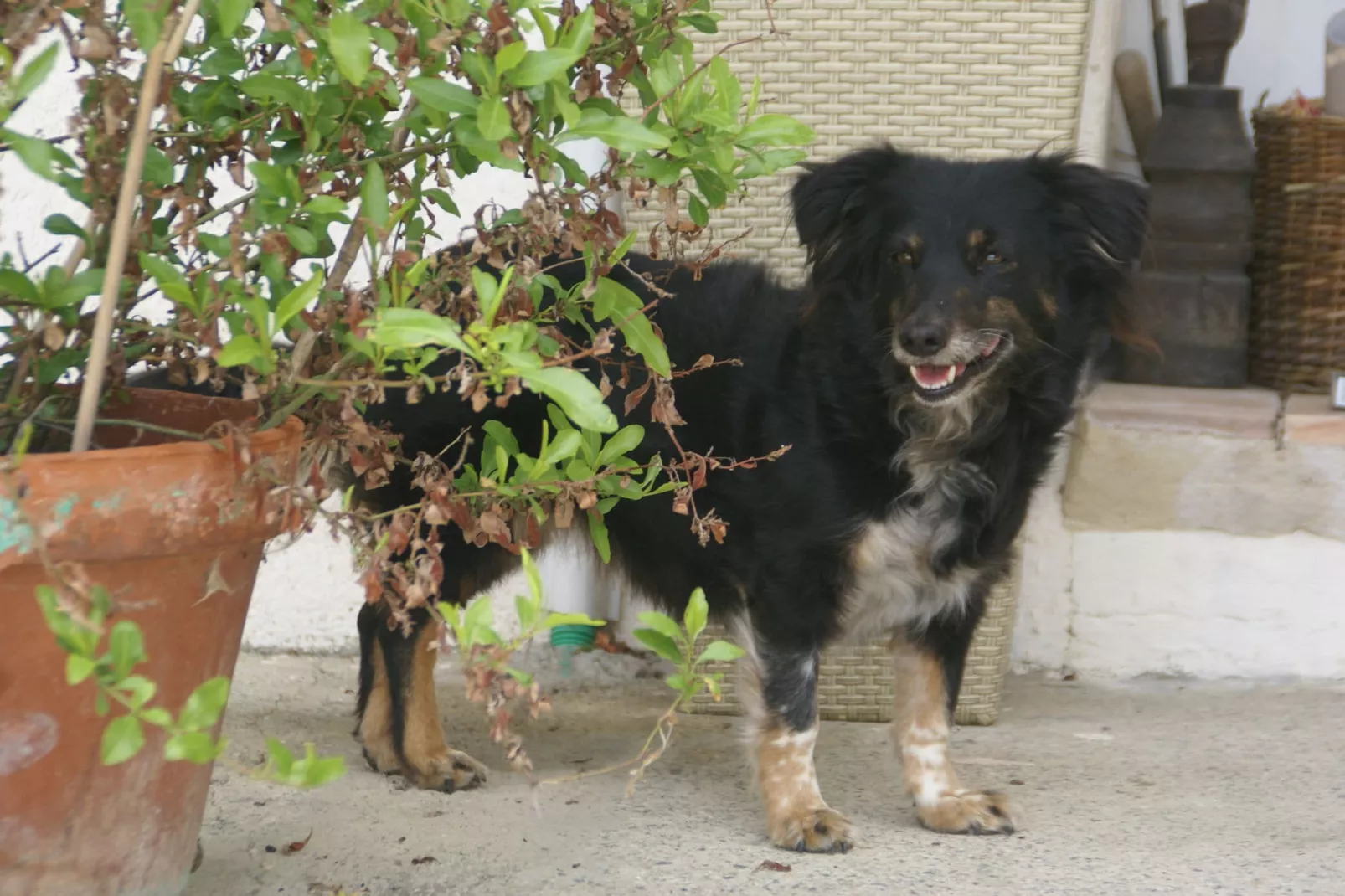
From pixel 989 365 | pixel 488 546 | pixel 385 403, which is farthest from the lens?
pixel 488 546

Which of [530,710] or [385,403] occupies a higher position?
[385,403]

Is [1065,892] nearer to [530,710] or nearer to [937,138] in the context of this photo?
[530,710]

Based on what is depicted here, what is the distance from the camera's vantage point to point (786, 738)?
2.49 meters

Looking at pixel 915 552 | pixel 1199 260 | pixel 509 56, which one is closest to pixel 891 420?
pixel 915 552

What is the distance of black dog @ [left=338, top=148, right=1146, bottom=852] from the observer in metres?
2.44

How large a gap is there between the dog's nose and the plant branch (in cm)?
122

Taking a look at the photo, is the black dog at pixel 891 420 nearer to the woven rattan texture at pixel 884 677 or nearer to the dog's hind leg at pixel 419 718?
the dog's hind leg at pixel 419 718

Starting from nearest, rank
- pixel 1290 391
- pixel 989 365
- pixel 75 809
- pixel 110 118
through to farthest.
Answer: pixel 110 118, pixel 75 809, pixel 989 365, pixel 1290 391

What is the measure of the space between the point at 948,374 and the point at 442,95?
3.99 feet

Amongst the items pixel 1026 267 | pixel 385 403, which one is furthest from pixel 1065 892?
pixel 385 403

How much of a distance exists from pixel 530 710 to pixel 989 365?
1.24 metres

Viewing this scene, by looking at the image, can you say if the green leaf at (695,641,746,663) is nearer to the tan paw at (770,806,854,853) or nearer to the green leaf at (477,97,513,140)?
the green leaf at (477,97,513,140)

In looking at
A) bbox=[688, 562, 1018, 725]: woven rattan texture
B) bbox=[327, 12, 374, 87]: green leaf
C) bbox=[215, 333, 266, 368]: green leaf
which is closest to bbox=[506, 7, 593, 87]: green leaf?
bbox=[327, 12, 374, 87]: green leaf

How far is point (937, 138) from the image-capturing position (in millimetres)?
3000
